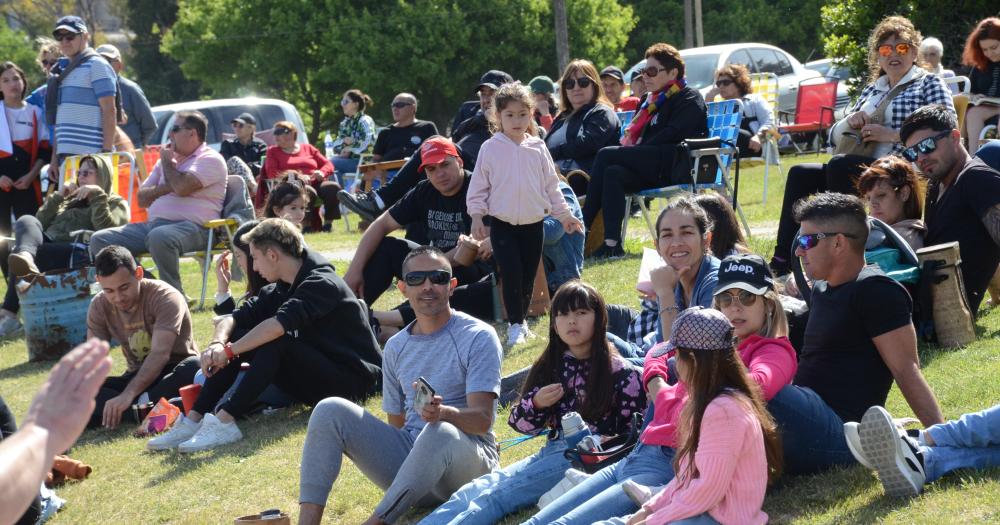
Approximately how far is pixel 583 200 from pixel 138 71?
120 feet

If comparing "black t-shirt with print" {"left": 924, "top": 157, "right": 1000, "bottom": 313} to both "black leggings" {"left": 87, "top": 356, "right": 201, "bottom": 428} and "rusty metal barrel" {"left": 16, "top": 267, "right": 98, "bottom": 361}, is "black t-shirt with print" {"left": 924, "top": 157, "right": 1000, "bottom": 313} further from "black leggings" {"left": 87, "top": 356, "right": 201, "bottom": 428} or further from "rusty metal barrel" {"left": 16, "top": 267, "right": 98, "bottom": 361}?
"rusty metal barrel" {"left": 16, "top": 267, "right": 98, "bottom": 361}

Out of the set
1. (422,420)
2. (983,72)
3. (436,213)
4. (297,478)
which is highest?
(983,72)

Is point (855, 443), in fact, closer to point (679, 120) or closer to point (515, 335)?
point (515, 335)

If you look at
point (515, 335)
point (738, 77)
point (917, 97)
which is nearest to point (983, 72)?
point (917, 97)

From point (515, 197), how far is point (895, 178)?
237 cm

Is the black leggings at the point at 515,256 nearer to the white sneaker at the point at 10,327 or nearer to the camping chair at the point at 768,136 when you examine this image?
the camping chair at the point at 768,136

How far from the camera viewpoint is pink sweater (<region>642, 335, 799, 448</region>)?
14.7 feet

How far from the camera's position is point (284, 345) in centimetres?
707

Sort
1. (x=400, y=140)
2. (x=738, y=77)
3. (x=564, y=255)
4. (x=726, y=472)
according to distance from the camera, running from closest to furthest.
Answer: (x=726, y=472) < (x=564, y=255) < (x=738, y=77) < (x=400, y=140)

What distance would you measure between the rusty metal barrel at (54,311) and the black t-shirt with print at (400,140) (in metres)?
4.97

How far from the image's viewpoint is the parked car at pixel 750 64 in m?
20.4

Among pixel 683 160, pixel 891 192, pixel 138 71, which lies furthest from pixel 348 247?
pixel 138 71

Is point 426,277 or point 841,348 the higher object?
point 426,277

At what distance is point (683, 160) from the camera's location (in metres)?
9.77
